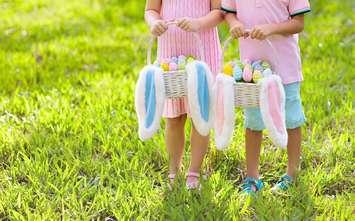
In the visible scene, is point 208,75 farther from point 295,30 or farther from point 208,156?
point 208,156

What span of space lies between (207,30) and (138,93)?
0.46 metres

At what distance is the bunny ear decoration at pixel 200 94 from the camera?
128 inches

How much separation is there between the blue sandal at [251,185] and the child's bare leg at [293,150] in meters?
0.16

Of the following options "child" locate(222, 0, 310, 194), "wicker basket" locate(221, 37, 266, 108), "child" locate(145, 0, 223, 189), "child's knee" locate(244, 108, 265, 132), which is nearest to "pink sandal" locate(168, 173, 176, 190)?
"child" locate(145, 0, 223, 189)

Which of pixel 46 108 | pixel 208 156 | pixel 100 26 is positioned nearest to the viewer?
pixel 208 156

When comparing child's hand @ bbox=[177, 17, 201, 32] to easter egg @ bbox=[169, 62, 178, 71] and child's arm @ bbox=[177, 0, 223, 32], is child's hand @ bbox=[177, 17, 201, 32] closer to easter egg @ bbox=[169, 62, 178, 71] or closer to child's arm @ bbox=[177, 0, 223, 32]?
child's arm @ bbox=[177, 0, 223, 32]

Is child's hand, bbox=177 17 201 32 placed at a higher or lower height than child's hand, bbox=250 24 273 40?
higher

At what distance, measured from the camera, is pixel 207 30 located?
3451 millimetres

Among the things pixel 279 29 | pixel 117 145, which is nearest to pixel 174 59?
pixel 279 29

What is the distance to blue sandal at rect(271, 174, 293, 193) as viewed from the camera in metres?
3.49

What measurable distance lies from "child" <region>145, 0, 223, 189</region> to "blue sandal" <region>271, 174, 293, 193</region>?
1.26 feet

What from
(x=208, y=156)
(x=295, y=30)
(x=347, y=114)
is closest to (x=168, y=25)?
(x=295, y=30)

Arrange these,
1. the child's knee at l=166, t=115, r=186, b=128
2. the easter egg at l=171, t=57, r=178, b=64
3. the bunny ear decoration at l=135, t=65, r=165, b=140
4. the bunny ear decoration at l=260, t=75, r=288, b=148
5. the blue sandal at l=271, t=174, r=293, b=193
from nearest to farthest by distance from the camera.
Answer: the bunny ear decoration at l=260, t=75, r=288, b=148
the bunny ear decoration at l=135, t=65, r=165, b=140
the easter egg at l=171, t=57, r=178, b=64
the blue sandal at l=271, t=174, r=293, b=193
the child's knee at l=166, t=115, r=186, b=128

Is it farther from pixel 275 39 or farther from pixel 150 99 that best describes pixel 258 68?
pixel 150 99
